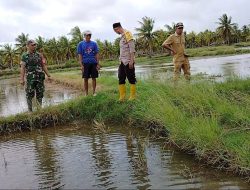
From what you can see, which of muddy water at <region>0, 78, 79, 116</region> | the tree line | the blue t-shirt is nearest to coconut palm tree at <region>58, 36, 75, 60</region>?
the tree line

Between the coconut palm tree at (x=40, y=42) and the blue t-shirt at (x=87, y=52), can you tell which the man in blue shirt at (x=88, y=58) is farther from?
the coconut palm tree at (x=40, y=42)

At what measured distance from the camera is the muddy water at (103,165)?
13.8ft

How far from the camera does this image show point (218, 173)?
14.2 ft

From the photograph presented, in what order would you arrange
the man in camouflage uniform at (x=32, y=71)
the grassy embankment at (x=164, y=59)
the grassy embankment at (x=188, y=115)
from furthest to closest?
the grassy embankment at (x=164, y=59) → the man in camouflage uniform at (x=32, y=71) → the grassy embankment at (x=188, y=115)

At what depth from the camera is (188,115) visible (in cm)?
604

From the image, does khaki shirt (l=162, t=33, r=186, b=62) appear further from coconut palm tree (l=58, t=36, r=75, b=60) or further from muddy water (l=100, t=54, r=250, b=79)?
coconut palm tree (l=58, t=36, r=75, b=60)

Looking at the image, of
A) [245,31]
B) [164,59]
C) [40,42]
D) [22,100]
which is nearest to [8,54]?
[40,42]

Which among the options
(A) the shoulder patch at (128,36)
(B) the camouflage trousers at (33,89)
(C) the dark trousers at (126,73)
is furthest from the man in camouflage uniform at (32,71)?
(A) the shoulder patch at (128,36)

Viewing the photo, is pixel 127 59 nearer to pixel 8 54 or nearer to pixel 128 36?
pixel 128 36

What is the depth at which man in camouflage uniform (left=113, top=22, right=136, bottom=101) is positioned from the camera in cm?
801

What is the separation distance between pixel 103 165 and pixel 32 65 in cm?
431

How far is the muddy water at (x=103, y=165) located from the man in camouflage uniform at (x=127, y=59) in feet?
4.71

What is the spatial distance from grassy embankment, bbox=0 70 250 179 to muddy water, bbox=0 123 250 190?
225 mm

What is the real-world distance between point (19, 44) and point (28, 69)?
70.7 meters
